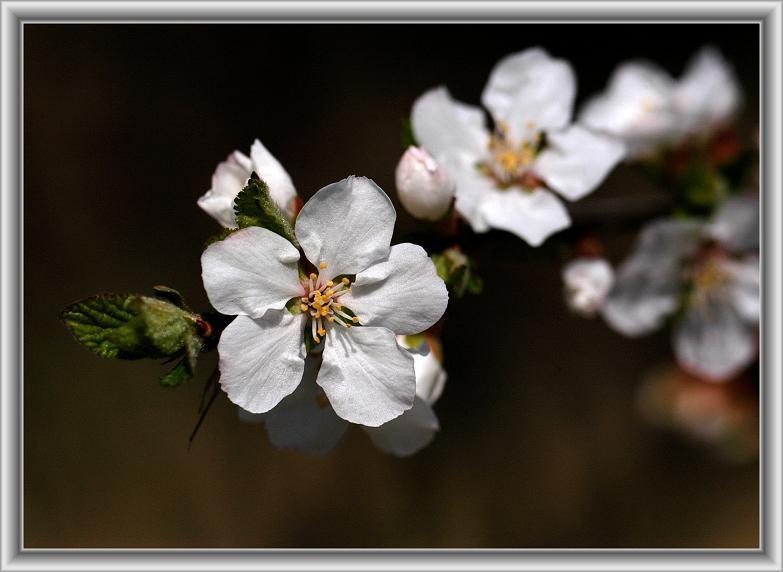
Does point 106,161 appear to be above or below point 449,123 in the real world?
above

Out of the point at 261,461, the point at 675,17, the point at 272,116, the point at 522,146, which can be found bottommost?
the point at 261,461

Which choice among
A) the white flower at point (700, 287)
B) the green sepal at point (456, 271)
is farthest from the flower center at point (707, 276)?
the green sepal at point (456, 271)

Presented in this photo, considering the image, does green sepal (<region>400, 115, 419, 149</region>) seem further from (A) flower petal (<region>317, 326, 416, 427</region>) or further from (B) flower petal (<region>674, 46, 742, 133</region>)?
(B) flower petal (<region>674, 46, 742, 133</region>)

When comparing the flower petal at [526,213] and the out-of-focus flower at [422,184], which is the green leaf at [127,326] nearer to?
the out-of-focus flower at [422,184]

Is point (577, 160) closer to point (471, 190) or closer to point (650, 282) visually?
point (471, 190)
